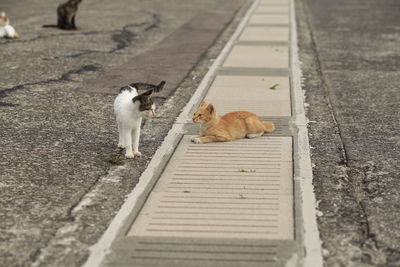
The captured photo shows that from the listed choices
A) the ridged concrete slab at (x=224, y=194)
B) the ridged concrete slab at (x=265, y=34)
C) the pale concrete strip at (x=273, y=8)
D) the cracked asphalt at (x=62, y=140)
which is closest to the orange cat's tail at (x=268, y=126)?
the ridged concrete slab at (x=224, y=194)

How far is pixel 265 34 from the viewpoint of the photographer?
1783cm

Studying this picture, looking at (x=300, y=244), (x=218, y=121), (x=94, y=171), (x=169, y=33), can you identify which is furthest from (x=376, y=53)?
(x=300, y=244)

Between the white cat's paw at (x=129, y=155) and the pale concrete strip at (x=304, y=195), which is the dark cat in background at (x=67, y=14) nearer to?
the pale concrete strip at (x=304, y=195)

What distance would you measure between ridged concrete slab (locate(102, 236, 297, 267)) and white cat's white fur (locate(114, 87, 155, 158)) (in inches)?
77.5

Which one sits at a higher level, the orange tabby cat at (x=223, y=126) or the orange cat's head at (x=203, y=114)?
the orange cat's head at (x=203, y=114)

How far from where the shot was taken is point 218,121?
25.4 feet

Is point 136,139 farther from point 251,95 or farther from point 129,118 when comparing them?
point 251,95

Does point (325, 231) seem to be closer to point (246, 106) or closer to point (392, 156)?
point (392, 156)

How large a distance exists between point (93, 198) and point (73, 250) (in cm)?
110

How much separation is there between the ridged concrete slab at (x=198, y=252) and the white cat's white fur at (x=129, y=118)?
1.97m

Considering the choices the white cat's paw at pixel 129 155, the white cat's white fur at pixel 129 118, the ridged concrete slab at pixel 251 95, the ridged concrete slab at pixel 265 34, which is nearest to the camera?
the white cat's white fur at pixel 129 118

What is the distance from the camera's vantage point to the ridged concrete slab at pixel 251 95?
9.41 m

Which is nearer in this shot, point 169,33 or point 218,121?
point 218,121

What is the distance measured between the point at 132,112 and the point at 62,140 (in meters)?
1.34
